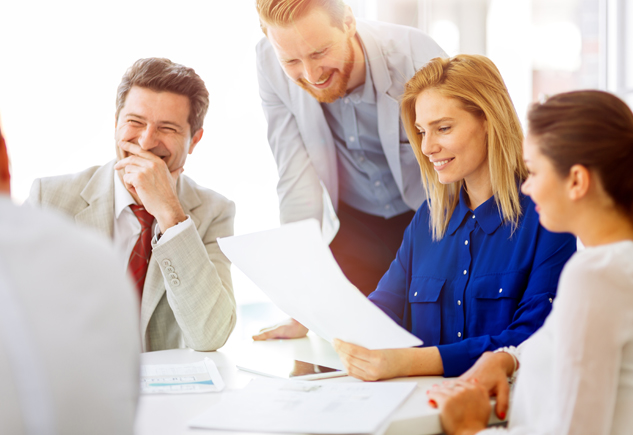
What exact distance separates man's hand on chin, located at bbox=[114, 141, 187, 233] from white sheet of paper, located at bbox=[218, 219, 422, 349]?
456 mm

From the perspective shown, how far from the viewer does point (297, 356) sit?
1324 millimetres

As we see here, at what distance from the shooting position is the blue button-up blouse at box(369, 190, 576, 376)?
3.85 feet

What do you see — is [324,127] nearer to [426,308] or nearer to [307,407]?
[426,308]

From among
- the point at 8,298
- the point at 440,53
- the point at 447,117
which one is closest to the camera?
the point at 8,298

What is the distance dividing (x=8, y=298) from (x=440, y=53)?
1.68 meters

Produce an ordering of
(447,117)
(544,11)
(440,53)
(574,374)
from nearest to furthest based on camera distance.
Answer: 1. (574,374)
2. (447,117)
3. (440,53)
4. (544,11)

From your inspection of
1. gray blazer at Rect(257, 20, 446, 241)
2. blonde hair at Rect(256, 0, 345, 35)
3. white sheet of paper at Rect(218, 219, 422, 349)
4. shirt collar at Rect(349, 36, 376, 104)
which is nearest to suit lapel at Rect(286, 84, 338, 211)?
gray blazer at Rect(257, 20, 446, 241)

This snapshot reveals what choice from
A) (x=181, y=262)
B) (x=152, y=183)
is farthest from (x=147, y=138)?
(x=181, y=262)

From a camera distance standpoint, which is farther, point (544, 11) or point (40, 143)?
point (544, 11)

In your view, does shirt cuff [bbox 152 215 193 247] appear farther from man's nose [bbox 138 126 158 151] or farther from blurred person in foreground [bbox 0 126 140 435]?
blurred person in foreground [bbox 0 126 140 435]

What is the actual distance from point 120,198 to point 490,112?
103 centimetres

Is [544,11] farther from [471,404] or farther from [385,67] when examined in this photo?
[471,404]

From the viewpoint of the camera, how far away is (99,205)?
1.58 metres

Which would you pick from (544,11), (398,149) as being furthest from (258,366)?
(544,11)
